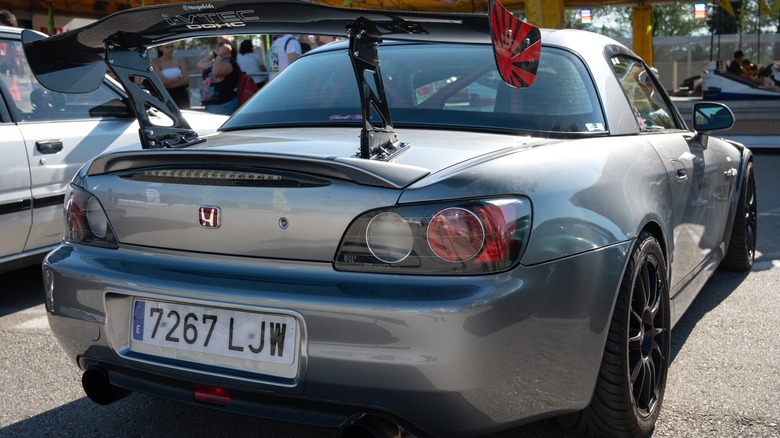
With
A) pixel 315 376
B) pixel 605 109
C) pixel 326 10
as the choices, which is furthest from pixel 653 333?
pixel 326 10

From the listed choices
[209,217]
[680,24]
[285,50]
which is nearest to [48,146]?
[209,217]

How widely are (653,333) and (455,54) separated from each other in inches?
49.0

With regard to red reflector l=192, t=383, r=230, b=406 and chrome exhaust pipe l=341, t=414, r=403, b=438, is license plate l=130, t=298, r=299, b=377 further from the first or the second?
chrome exhaust pipe l=341, t=414, r=403, b=438

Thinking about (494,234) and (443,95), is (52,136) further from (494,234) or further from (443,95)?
(494,234)

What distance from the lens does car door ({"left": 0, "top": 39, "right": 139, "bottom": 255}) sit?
464 cm

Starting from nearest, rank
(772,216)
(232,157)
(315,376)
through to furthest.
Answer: (315,376)
(232,157)
(772,216)

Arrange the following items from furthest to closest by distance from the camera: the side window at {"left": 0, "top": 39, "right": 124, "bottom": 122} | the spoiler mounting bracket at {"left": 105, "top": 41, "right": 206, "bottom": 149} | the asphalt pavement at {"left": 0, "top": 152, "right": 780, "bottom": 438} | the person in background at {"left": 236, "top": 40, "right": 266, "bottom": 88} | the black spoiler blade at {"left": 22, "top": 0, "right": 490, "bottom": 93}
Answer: the person in background at {"left": 236, "top": 40, "right": 266, "bottom": 88} < the side window at {"left": 0, "top": 39, "right": 124, "bottom": 122} < the asphalt pavement at {"left": 0, "top": 152, "right": 780, "bottom": 438} < the spoiler mounting bracket at {"left": 105, "top": 41, "right": 206, "bottom": 149} < the black spoiler blade at {"left": 22, "top": 0, "right": 490, "bottom": 93}

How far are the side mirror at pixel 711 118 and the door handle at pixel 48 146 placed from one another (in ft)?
10.7

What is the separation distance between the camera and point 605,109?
3.01 metres

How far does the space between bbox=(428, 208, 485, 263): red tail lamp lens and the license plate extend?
402 millimetres

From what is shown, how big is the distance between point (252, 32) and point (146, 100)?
0.44m

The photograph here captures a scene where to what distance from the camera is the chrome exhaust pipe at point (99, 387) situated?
2.52m

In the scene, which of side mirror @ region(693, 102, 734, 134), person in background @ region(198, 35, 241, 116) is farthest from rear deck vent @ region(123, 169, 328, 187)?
person in background @ region(198, 35, 241, 116)

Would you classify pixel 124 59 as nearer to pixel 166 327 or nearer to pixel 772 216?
pixel 166 327
